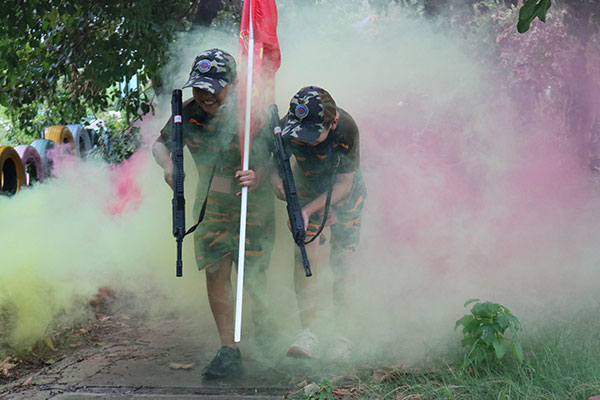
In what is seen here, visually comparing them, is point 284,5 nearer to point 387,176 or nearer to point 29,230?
point 387,176

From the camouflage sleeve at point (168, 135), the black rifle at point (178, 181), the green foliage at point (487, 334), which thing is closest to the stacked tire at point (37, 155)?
the camouflage sleeve at point (168, 135)

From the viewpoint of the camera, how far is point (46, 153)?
10781 mm

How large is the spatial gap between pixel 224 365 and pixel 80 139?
9.89 meters

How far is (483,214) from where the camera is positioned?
16.4 ft

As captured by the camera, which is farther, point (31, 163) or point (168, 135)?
point (31, 163)

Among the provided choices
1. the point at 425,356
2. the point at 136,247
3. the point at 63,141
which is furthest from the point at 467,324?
the point at 63,141

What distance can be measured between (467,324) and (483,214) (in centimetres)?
188

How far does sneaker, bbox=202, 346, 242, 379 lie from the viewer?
11.6ft

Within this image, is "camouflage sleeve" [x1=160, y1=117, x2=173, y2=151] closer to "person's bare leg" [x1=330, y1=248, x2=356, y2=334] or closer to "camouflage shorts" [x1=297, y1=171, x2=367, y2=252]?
"camouflage shorts" [x1=297, y1=171, x2=367, y2=252]

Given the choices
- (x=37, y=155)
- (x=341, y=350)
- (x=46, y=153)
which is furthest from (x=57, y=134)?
(x=341, y=350)

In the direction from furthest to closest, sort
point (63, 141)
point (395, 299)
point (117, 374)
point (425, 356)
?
1. point (63, 141)
2. point (395, 299)
3. point (117, 374)
4. point (425, 356)

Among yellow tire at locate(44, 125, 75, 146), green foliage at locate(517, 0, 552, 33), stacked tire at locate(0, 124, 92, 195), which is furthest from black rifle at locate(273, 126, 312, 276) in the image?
yellow tire at locate(44, 125, 75, 146)

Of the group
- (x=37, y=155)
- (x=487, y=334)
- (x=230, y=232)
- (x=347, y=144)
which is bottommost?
(x=487, y=334)

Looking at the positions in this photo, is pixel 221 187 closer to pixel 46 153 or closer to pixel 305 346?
pixel 305 346
